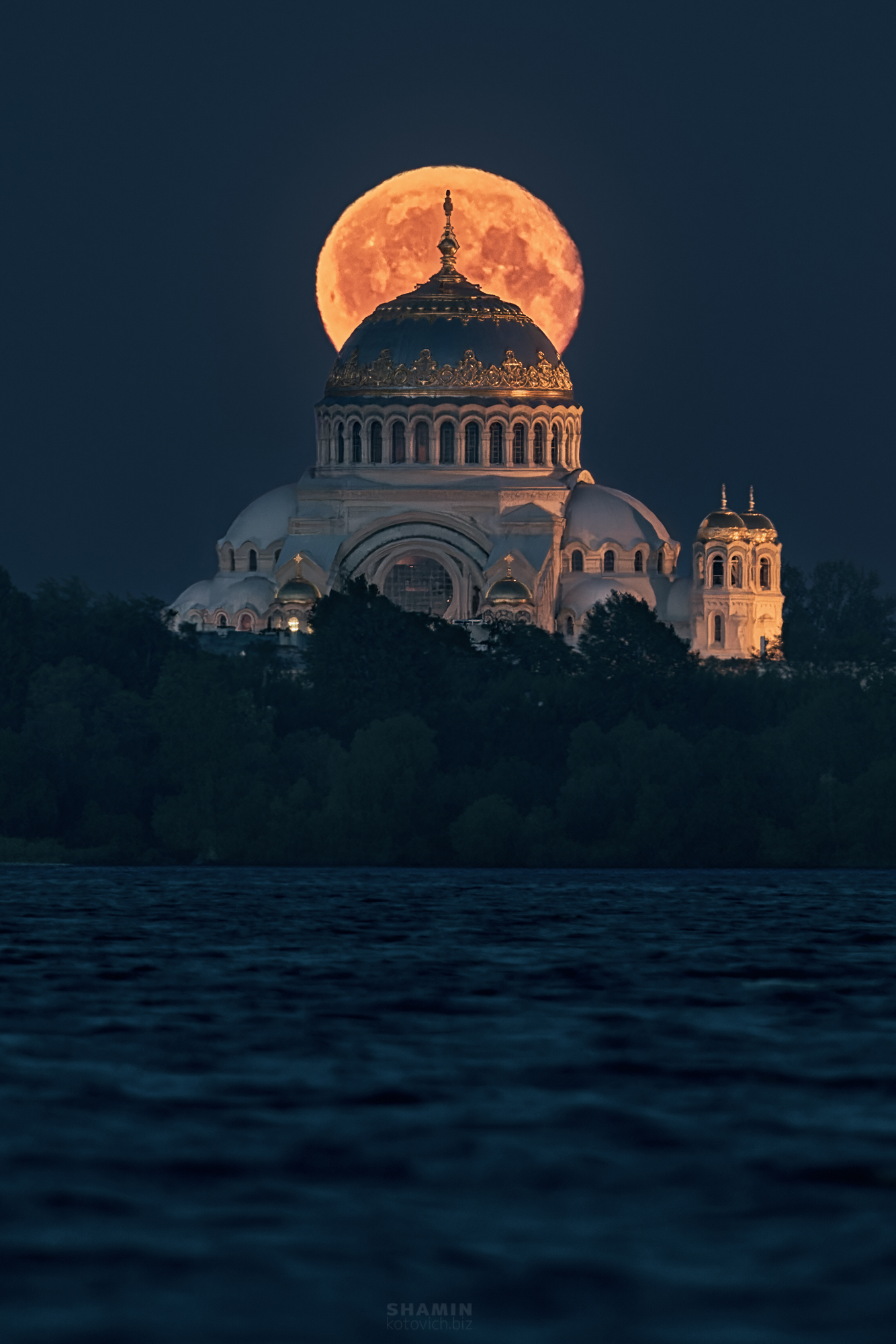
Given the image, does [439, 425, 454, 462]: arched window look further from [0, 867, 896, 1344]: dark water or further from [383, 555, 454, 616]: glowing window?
[0, 867, 896, 1344]: dark water

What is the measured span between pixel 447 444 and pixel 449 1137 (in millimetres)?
88986

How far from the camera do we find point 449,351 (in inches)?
4412

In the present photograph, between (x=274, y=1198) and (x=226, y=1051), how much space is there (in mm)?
8758

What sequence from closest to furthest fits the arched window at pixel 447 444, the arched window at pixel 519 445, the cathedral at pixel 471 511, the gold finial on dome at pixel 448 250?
the cathedral at pixel 471 511 → the arched window at pixel 447 444 → the arched window at pixel 519 445 → the gold finial on dome at pixel 448 250

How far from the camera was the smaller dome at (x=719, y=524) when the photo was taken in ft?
368

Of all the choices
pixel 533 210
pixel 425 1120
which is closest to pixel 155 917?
pixel 425 1120

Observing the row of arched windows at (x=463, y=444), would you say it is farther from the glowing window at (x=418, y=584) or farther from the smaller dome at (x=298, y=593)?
the smaller dome at (x=298, y=593)

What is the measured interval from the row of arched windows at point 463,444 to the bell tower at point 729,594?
6.84 metres

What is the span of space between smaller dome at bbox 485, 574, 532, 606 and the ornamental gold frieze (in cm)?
790

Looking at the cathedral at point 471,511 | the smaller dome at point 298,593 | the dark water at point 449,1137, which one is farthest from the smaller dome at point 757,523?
the dark water at point 449,1137

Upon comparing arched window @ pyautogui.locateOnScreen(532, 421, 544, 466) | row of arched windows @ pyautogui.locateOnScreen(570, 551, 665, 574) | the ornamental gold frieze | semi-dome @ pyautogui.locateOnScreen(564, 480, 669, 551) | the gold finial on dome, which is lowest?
row of arched windows @ pyautogui.locateOnScreen(570, 551, 665, 574)

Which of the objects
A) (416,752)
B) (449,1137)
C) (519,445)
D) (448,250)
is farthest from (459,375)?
(449,1137)

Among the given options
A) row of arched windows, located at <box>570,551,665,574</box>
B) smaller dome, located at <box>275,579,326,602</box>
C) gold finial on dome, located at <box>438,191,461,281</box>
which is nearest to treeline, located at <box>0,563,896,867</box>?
smaller dome, located at <box>275,579,326,602</box>

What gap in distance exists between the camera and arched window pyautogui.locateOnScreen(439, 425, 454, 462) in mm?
113875
